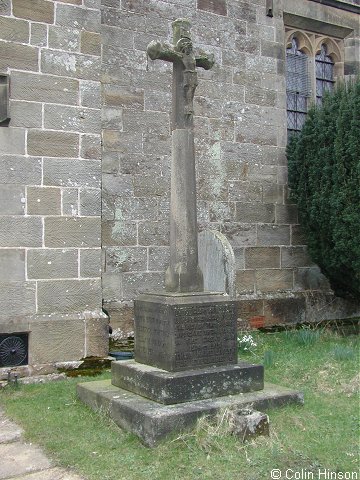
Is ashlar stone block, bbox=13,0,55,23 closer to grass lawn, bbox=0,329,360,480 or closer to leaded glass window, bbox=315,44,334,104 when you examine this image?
grass lawn, bbox=0,329,360,480

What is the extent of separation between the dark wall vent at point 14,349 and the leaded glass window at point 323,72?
6.69 m

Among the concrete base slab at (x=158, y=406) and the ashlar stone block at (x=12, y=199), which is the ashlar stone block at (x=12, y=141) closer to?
the ashlar stone block at (x=12, y=199)

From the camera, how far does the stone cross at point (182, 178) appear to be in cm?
479

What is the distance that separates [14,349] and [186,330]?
2.29 meters

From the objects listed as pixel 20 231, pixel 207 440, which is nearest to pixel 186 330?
pixel 207 440

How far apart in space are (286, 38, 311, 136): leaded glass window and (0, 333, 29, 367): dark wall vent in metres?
5.79

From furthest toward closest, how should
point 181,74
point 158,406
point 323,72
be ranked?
point 323,72 < point 181,74 < point 158,406

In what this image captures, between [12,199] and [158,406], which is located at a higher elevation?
[12,199]

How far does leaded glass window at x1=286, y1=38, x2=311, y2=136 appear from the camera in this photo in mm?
9547

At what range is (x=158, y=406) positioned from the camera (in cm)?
420

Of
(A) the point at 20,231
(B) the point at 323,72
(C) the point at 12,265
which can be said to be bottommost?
(C) the point at 12,265

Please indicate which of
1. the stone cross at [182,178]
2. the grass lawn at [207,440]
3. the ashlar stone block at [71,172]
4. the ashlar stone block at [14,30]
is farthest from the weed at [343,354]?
the ashlar stone block at [14,30]

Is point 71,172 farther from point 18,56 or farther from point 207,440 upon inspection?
point 207,440

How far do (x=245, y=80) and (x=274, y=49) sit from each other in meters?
0.87
